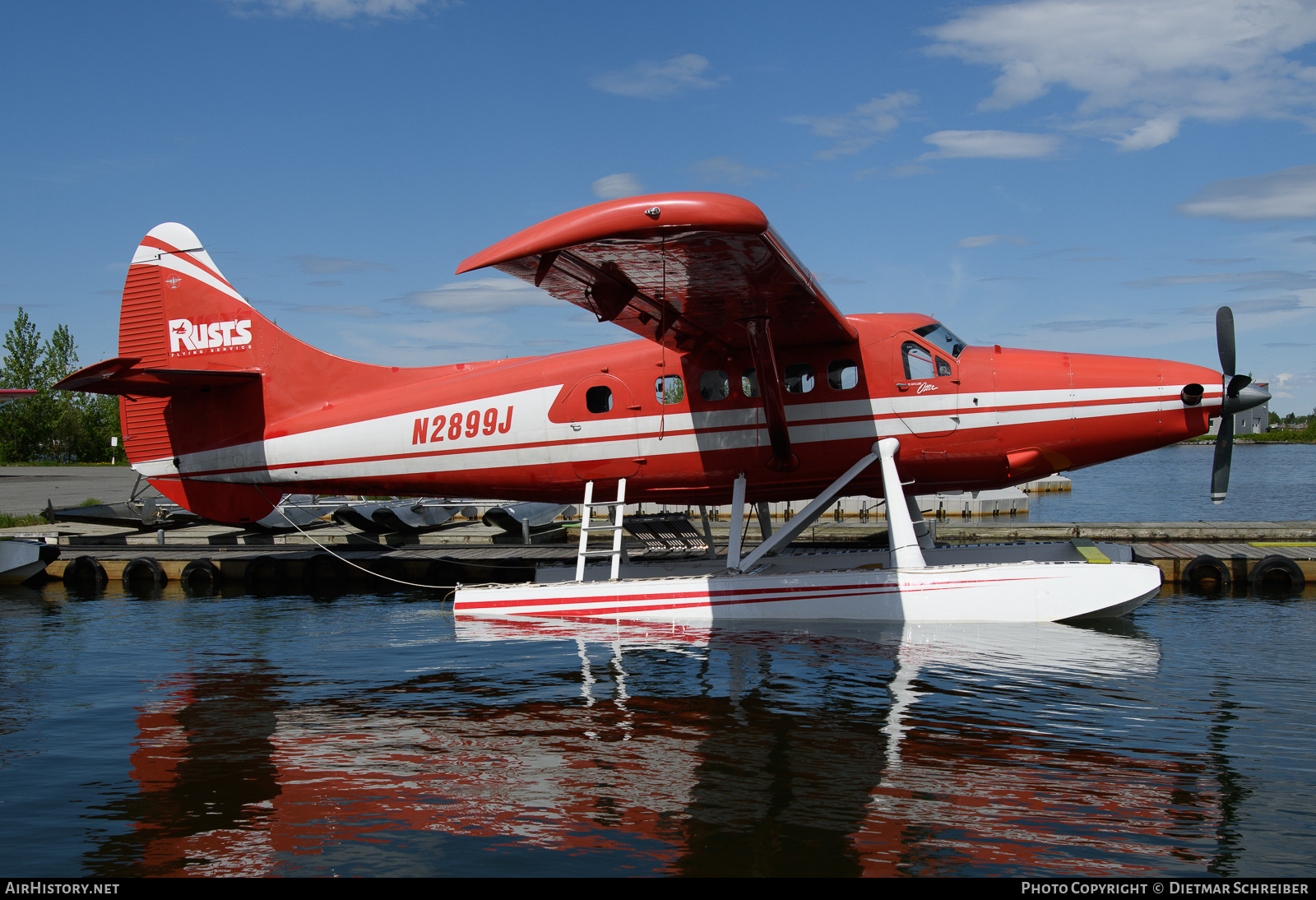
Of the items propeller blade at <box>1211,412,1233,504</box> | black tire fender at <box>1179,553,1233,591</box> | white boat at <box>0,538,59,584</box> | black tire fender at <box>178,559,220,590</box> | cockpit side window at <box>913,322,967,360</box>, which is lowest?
black tire fender at <box>1179,553,1233,591</box>

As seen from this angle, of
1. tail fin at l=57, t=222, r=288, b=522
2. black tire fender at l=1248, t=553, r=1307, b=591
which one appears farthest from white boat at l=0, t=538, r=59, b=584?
black tire fender at l=1248, t=553, r=1307, b=591

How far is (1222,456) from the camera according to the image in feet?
31.5

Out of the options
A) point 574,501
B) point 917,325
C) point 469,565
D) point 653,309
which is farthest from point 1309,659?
point 469,565

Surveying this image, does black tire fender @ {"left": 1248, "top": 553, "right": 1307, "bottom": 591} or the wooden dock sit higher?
the wooden dock

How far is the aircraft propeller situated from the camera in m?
9.29

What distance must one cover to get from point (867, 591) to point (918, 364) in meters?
2.68

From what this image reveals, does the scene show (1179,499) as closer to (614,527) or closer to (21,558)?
(614,527)

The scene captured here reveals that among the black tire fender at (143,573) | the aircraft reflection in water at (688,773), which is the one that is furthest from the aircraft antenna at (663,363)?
the black tire fender at (143,573)

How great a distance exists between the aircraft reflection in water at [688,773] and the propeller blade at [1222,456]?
217 cm

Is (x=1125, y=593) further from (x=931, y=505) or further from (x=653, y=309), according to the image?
(x=931, y=505)

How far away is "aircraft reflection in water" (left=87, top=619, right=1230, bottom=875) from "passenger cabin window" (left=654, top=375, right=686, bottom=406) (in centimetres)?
360

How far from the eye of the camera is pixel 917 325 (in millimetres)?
10375

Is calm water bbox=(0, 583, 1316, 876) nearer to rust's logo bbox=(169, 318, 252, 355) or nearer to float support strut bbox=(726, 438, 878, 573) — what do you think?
float support strut bbox=(726, 438, 878, 573)

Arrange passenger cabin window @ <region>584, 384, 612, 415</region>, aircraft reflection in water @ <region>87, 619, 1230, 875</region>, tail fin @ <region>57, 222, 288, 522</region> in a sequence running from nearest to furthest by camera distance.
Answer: aircraft reflection in water @ <region>87, 619, 1230, 875</region> < passenger cabin window @ <region>584, 384, 612, 415</region> < tail fin @ <region>57, 222, 288, 522</region>
